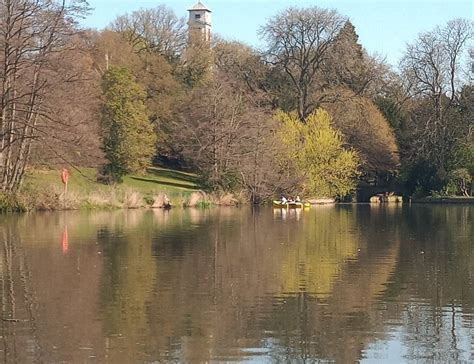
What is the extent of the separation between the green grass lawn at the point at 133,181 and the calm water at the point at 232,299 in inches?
720

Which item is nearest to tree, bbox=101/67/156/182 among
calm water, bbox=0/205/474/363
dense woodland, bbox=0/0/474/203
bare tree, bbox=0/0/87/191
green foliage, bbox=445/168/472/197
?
dense woodland, bbox=0/0/474/203

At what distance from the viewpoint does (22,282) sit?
14.4 m

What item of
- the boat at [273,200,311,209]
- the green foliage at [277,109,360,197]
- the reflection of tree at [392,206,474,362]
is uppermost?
the green foliage at [277,109,360,197]

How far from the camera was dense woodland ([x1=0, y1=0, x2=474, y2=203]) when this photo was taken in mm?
53625

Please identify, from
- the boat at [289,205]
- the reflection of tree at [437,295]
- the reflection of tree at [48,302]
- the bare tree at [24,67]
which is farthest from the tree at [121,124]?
the reflection of tree at [48,302]

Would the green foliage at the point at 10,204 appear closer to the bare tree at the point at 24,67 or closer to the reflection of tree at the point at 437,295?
the bare tree at the point at 24,67

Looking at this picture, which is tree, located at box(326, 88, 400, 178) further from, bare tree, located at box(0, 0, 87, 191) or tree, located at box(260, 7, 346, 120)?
bare tree, located at box(0, 0, 87, 191)

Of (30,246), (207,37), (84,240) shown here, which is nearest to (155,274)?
(30,246)

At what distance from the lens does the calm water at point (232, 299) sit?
30.8ft

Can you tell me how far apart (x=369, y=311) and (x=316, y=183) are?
48.6 metres

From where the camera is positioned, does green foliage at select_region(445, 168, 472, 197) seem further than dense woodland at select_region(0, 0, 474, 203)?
Yes

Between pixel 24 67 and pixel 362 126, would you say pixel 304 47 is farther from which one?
pixel 24 67

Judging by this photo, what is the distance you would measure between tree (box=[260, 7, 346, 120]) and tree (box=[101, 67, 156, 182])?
49.7ft

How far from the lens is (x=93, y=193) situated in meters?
43.6
